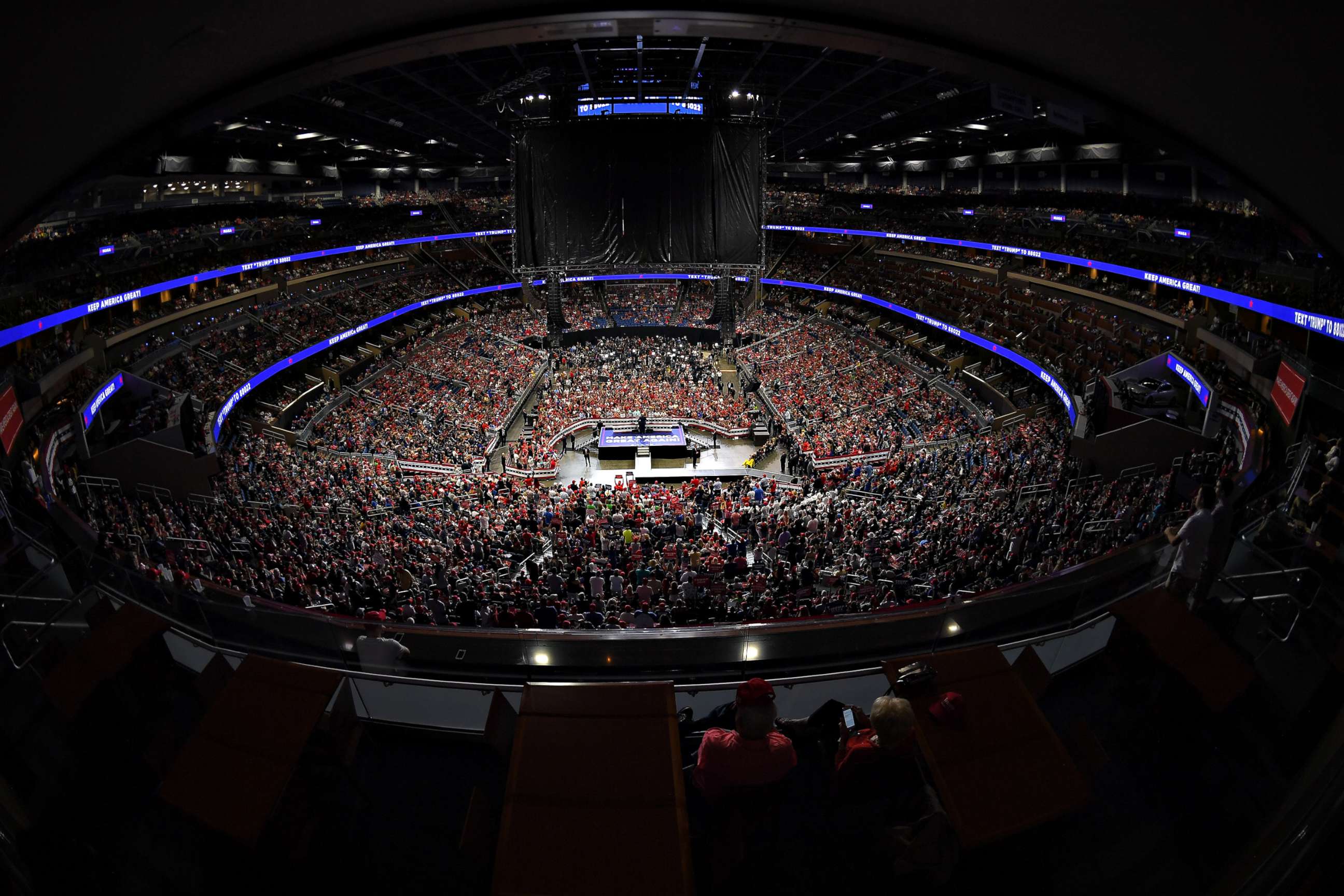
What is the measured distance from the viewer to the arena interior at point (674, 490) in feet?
9.18

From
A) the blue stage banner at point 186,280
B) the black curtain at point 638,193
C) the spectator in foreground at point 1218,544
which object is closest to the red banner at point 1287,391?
the spectator in foreground at point 1218,544

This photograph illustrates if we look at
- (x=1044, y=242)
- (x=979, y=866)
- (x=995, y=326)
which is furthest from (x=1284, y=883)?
(x=1044, y=242)

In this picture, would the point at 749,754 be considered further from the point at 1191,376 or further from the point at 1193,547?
the point at 1191,376

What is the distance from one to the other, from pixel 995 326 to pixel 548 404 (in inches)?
865

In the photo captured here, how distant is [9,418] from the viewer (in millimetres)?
13445

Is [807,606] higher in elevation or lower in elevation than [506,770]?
lower

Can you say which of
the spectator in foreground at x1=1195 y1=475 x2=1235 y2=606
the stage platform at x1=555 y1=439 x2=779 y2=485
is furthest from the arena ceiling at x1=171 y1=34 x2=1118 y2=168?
the stage platform at x1=555 y1=439 x2=779 y2=485

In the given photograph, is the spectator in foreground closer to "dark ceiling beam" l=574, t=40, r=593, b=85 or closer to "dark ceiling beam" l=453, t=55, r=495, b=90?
"dark ceiling beam" l=574, t=40, r=593, b=85

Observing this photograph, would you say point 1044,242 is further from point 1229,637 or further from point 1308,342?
point 1229,637

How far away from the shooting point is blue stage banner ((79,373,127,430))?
57.7 ft

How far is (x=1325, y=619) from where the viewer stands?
4656 mm

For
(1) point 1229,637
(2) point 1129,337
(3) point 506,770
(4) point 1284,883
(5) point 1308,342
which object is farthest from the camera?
(2) point 1129,337

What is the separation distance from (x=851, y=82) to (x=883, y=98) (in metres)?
2.82

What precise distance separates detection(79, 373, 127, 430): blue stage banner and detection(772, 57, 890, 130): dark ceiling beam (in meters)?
21.9
